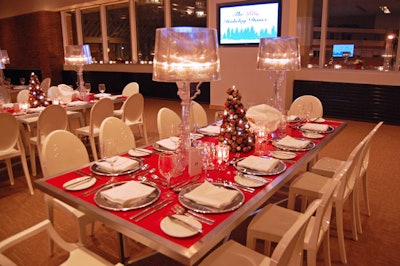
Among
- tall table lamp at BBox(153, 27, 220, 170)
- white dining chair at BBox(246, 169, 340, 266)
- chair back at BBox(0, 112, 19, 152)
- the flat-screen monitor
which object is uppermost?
the flat-screen monitor

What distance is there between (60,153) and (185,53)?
3.60ft

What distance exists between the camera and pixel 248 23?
22.2 ft

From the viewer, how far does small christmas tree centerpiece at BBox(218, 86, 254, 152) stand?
2256mm

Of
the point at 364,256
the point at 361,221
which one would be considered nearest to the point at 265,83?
the point at 361,221

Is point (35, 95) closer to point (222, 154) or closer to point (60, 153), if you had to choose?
point (60, 153)

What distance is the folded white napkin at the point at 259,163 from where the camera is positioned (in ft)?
6.21

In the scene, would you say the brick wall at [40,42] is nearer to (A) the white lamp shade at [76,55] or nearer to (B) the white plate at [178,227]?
(A) the white lamp shade at [76,55]

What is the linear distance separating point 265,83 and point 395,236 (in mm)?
4672

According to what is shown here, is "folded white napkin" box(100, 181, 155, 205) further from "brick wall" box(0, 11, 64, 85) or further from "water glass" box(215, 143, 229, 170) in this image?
"brick wall" box(0, 11, 64, 85)

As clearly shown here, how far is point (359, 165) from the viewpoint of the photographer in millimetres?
2412

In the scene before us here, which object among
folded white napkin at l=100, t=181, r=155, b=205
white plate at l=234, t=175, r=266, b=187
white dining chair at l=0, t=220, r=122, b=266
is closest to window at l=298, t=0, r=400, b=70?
white plate at l=234, t=175, r=266, b=187

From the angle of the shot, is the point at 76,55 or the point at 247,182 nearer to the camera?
the point at 247,182

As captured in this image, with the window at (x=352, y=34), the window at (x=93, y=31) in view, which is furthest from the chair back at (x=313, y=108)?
the window at (x=93, y=31)

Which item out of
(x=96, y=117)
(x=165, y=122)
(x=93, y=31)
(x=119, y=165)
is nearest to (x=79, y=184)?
(x=119, y=165)
